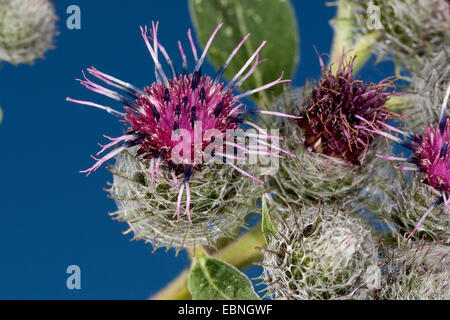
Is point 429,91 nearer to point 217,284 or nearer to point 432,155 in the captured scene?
point 432,155


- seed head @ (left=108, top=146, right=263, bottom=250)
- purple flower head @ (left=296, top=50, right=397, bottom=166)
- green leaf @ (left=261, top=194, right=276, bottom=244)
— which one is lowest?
green leaf @ (left=261, top=194, right=276, bottom=244)

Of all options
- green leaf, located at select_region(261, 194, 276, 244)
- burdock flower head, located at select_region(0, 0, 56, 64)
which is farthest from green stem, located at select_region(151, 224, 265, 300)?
burdock flower head, located at select_region(0, 0, 56, 64)

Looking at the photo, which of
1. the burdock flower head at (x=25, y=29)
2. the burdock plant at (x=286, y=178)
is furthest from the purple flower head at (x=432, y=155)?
the burdock flower head at (x=25, y=29)

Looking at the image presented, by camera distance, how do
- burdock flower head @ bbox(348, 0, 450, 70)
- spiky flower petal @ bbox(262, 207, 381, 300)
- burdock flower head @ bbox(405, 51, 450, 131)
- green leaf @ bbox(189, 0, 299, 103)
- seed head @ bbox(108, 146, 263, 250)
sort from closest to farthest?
spiky flower petal @ bbox(262, 207, 381, 300) → seed head @ bbox(108, 146, 263, 250) → burdock flower head @ bbox(405, 51, 450, 131) → burdock flower head @ bbox(348, 0, 450, 70) → green leaf @ bbox(189, 0, 299, 103)

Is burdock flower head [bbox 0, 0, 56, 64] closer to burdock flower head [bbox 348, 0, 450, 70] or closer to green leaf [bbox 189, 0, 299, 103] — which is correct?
green leaf [bbox 189, 0, 299, 103]

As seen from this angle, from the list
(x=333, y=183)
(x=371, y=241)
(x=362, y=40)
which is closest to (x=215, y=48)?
(x=362, y=40)

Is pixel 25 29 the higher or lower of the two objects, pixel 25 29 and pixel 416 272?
the higher

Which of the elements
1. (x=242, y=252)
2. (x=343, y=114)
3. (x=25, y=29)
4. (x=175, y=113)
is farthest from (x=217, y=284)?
(x=25, y=29)
